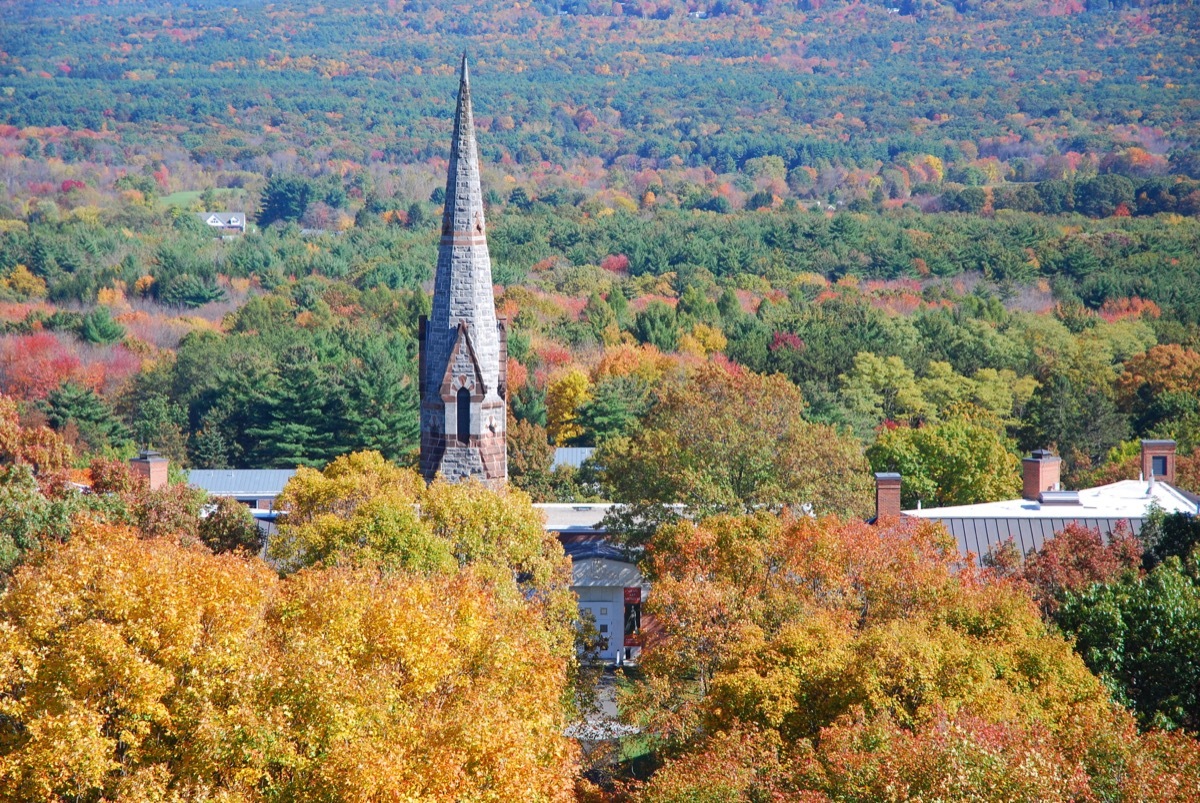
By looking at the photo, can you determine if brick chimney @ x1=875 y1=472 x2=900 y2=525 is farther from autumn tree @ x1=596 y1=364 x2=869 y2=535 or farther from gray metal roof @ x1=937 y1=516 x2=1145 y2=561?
gray metal roof @ x1=937 y1=516 x2=1145 y2=561

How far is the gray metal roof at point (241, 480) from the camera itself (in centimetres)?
6362

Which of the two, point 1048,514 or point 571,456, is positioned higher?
point 1048,514

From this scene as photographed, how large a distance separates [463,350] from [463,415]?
127 cm

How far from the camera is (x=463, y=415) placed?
35.4m

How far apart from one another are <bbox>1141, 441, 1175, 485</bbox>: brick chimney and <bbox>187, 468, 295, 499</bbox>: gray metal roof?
28418mm

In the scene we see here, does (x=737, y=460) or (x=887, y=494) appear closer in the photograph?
(x=737, y=460)

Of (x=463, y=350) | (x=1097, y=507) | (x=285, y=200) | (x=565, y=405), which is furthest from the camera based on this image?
(x=285, y=200)

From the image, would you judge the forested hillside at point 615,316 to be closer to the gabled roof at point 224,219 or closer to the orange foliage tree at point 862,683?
the gabled roof at point 224,219

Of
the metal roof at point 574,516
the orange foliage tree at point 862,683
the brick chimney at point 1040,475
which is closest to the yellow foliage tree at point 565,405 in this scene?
the metal roof at point 574,516

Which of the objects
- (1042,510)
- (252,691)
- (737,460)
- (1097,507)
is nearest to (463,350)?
(737,460)

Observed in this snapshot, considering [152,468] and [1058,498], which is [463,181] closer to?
[1058,498]

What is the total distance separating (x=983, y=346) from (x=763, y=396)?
5284 centimetres

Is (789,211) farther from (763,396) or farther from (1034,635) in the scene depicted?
(1034,635)

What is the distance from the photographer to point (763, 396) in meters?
43.0
